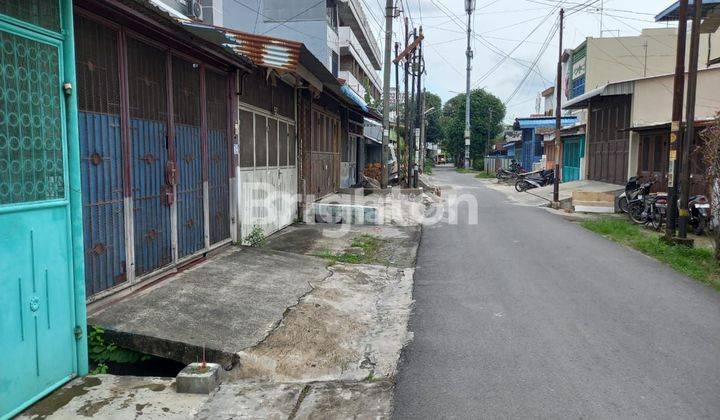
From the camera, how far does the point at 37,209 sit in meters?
3.76

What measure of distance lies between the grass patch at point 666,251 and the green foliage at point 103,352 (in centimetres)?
803

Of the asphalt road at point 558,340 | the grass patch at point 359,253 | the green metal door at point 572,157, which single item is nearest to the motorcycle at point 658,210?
the asphalt road at point 558,340

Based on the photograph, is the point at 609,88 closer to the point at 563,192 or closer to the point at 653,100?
the point at 653,100

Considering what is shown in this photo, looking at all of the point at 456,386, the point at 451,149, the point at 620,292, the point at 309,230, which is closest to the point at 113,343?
the point at 456,386

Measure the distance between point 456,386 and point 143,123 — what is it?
174 inches

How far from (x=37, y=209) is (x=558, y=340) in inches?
194

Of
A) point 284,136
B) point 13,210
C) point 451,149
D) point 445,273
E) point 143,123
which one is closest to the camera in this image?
point 13,210

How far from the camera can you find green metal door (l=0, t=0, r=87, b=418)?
11.5 feet

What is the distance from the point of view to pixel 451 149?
72.0 metres

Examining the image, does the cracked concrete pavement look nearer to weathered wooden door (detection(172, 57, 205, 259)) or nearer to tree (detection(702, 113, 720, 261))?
weathered wooden door (detection(172, 57, 205, 259))

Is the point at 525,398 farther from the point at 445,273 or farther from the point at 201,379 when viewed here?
the point at 445,273

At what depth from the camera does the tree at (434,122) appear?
8669 centimetres

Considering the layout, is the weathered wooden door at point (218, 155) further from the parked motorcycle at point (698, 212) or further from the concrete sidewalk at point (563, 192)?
the concrete sidewalk at point (563, 192)

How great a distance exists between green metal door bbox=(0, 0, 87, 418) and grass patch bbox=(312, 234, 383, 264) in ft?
18.1
